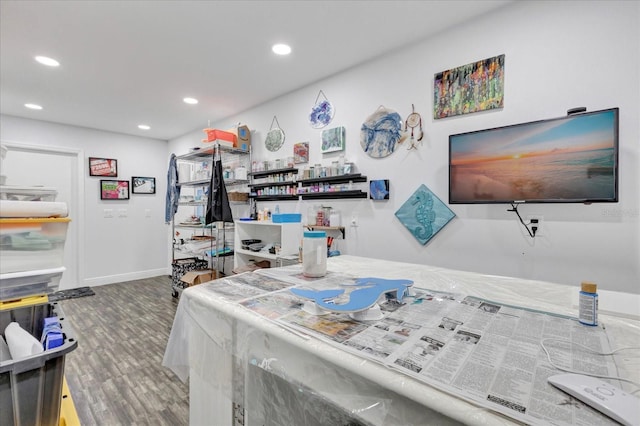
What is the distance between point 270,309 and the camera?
975 millimetres

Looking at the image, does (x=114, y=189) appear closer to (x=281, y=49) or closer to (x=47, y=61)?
(x=47, y=61)

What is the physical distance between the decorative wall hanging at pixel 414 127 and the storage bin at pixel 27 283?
2226 mm

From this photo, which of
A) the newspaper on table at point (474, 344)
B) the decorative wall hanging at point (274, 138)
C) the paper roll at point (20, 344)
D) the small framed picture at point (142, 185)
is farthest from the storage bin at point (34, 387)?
the small framed picture at point (142, 185)

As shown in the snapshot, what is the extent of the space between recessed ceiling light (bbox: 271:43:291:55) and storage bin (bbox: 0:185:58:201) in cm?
196

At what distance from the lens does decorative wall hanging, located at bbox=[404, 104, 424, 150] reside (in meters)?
2.31

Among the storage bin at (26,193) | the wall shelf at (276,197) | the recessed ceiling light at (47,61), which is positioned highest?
the recessed ceiling light at (47,61)

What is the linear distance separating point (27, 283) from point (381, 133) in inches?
92.1

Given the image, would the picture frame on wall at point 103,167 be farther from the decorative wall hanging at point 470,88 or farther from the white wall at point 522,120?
the decorative wall hanging at point 470,88

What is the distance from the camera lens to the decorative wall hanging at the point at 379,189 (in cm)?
247

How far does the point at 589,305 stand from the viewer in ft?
2.85

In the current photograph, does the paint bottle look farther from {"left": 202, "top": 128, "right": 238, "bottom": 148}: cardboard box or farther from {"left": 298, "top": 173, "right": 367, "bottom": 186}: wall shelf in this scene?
{"left": 202, "top": 128, "right": 238, "bottom": 148}: cardboard box

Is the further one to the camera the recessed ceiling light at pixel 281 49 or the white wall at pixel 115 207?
the white wall at pixel 115 207

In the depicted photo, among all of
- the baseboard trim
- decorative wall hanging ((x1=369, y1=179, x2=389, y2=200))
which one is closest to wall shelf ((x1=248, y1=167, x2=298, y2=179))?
decorative wall hanging ((x1=369, y1=179, x2=389, y2=200))

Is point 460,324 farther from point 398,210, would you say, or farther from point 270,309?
point 398,210
